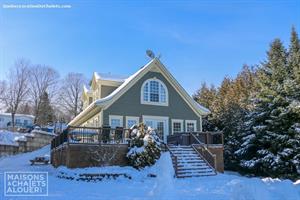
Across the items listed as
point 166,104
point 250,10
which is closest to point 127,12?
point 250,10

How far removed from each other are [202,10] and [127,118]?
957 centimetres

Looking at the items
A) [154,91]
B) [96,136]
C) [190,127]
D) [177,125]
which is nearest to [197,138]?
[177,125]

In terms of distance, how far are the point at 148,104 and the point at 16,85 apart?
1181 inches

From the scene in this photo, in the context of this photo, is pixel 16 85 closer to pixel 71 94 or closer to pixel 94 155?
pixel 71 94

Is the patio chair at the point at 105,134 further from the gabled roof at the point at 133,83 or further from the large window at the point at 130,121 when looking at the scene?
the large window at the point at 130,121

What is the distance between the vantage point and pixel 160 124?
2031cm

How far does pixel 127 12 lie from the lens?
451 inches

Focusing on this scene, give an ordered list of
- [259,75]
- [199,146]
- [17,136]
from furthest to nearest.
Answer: [17,136]
[259,75]
[199,146]

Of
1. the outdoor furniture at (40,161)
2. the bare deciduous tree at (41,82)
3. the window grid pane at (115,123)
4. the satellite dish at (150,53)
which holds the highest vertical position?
the bare deciduous tree at (41,82)

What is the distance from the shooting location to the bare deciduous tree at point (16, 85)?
138 ft

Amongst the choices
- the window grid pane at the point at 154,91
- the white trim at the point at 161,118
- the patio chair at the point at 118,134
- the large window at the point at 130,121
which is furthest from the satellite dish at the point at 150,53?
the patio chair at the point at 118,134

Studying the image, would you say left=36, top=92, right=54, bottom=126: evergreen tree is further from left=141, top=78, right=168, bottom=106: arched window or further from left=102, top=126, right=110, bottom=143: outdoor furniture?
left=102, top=126, right=110, bottom=143: outdoor furniture

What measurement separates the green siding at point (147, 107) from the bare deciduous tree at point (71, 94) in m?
30.5

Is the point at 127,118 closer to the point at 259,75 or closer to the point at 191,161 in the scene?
the point at 191,161
